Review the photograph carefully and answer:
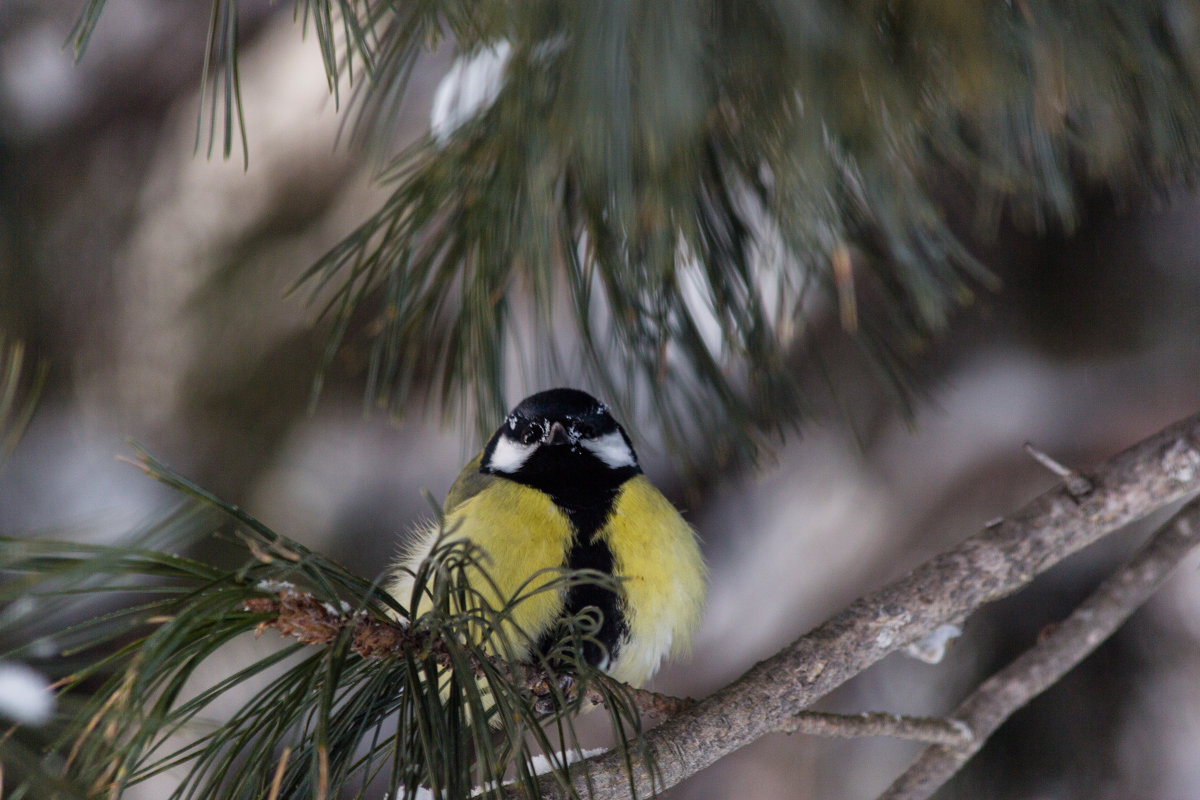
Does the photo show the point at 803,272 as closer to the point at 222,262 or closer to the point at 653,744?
the point at 653,744

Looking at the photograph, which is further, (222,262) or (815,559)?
(222,262)

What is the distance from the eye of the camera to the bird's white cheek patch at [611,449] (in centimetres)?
99

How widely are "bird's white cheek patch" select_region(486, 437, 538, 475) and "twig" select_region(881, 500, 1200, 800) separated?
19.2 inches

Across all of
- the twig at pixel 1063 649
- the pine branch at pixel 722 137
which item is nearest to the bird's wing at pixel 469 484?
the pine branch at pixel 722 137

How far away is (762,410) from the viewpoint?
1.01 metres

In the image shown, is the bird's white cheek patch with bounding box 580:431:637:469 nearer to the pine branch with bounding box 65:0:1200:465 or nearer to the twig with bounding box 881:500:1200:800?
the pine branch with bounding box 65:0:1200:465

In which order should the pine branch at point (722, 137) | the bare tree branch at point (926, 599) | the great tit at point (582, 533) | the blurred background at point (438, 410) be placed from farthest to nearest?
the blurred background at point (438, 410) → the great tit at point (582, 533) → the bare tree branch at point (926, 599) → the pine branch at point (722, 137)

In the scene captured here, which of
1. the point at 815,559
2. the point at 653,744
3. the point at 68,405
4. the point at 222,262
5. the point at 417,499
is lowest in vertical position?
the point at 653,744

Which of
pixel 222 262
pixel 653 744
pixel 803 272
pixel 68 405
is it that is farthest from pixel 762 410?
pixel 68 405

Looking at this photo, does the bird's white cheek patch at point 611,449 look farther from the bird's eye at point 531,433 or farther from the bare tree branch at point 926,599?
the bare tree branch at point 926,599

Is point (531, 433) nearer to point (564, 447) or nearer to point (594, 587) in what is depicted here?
point (564, 447)

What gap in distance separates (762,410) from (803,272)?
0.28 meters

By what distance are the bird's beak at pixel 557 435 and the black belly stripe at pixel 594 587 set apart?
0.09 meters

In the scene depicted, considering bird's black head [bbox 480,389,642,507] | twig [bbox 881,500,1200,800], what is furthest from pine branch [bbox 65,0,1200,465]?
twig [bbox 881,500,1200,800]
